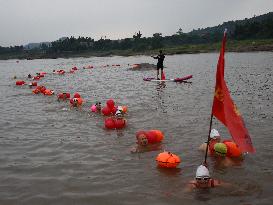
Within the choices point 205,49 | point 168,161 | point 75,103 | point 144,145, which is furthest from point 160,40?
point 168,161

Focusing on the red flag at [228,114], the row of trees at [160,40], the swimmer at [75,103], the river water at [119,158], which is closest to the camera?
the red flag at [228,114]

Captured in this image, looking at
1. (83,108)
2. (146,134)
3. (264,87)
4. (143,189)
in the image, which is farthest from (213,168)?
(264,87)

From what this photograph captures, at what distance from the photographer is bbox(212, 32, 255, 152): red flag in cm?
877

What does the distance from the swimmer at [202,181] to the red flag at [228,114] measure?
1.41 meters

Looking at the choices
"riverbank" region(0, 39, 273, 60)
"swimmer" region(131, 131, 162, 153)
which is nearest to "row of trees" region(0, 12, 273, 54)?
"riverbank" region(0, 39, 273, 60)

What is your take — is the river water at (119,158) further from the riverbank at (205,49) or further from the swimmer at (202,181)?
the riverbank at (205,49)

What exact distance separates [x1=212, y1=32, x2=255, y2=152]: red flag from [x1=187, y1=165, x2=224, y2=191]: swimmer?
4.61 ft

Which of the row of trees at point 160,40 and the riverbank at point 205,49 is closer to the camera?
the riverbank at point 205,49

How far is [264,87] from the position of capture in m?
27.8

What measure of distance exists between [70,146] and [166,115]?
6.54 meters

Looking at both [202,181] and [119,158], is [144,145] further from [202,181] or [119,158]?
[202,181]

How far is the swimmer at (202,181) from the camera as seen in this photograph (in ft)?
31.8

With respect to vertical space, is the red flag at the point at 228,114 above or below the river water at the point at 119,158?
above

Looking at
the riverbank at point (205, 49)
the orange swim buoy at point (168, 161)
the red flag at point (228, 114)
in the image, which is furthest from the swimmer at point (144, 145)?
the riverbank at point (205, 49)
